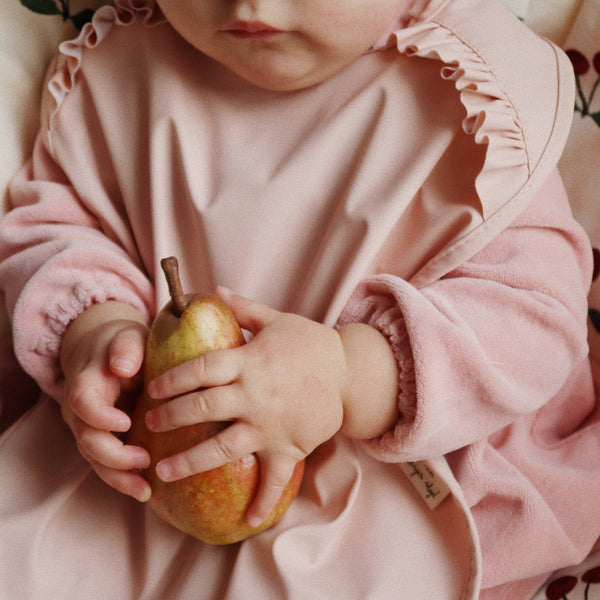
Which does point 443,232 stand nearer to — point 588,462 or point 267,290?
point 267,290

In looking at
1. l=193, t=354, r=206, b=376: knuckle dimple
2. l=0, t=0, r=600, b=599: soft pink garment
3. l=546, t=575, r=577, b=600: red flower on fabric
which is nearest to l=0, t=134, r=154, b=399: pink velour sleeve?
l=0, t=0, r=600, b=599: soft pink garment

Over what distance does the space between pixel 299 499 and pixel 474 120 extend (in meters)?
0.40

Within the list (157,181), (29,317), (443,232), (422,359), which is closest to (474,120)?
(443,232)

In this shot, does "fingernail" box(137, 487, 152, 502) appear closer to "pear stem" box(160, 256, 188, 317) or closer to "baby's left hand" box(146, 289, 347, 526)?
"baby's left hand" box(146, 289, 347, 526)

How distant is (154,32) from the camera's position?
31.1 inches

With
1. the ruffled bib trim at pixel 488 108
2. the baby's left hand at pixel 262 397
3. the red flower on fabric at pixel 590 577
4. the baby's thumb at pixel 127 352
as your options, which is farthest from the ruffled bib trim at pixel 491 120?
the red flower on fabric at pixel 590 577

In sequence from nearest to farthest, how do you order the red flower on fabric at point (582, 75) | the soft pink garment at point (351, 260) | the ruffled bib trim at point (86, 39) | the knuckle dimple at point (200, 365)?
1. the knuckle dimple at point (200, 365)
2. the soft pink garment at point (351, 260)
3. the ruffled bib trim at point (86, 39)
4. the red flower on fabric at point (582, 75)

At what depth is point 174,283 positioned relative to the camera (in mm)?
557

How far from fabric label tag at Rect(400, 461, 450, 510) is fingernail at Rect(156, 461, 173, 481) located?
25cm

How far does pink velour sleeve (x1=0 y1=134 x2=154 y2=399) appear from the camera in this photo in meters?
0.71

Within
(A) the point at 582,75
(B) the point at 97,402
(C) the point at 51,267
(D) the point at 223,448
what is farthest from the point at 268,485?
(A) the point at 582,75

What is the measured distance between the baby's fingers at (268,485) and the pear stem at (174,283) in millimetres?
139

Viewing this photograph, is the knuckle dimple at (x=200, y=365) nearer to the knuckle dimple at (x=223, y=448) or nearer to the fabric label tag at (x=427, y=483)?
the knuckle dimple at (x=223, y=448)

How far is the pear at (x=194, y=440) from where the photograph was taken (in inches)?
22.1
